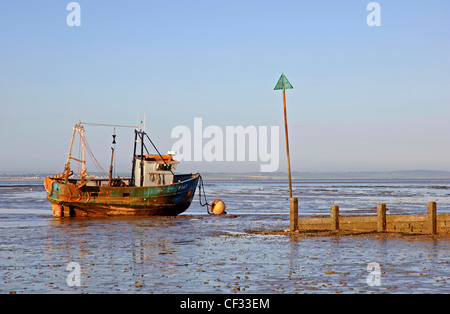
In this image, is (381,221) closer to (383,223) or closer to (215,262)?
(383,223)

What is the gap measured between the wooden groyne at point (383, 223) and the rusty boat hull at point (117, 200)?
17404mm

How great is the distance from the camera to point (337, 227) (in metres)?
28.1

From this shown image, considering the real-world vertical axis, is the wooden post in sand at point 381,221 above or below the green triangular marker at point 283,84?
below

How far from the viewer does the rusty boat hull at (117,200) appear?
44.1m

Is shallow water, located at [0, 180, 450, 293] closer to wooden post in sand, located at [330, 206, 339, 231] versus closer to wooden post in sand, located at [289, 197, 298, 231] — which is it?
wooden post in sand, located at [289, 197, 298, 231]

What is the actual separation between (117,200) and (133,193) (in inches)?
52.6

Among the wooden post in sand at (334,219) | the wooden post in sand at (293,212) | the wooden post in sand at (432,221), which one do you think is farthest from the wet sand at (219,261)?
the wooden post in sand at (334,219)

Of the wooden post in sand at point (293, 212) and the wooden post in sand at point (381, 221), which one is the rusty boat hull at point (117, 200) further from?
the wooden post in sand at point (381, 221)

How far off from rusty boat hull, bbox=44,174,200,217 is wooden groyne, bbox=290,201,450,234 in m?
17.4
